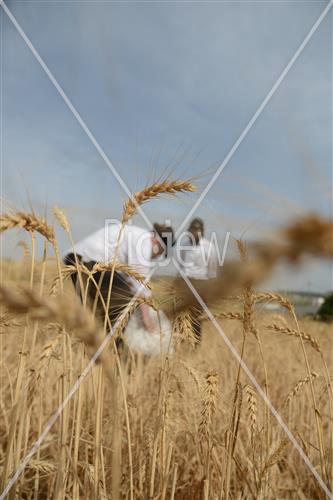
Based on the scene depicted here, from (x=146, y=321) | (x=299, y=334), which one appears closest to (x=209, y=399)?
(x=299, y=334)

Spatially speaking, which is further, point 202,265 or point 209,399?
point 209,399

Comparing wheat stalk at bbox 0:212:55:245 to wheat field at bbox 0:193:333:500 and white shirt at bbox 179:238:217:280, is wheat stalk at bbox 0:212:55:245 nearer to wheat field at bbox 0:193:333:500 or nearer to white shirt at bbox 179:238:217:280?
wheat field at bbox 0:193:333:500

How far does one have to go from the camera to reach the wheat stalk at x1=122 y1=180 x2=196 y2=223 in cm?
128

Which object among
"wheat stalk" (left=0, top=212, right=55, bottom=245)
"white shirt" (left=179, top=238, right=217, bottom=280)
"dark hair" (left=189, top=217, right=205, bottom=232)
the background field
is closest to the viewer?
A: "white shirt" (left=179, top=238, right=217, bottom=280)

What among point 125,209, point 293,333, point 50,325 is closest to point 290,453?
point 293,333

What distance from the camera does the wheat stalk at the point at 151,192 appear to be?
50.6 inches

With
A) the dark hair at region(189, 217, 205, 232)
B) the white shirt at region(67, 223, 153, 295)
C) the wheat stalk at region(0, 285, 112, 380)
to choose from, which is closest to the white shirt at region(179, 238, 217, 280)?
the wheat stalk at region(0, 285, 112, 380)

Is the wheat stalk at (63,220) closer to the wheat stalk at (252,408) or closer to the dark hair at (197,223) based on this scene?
the wheat stalk at (252,408)

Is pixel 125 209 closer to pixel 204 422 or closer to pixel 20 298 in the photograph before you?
pixel 204 422

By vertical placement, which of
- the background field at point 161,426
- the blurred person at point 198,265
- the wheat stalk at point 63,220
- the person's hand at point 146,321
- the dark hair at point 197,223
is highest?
the dark hair at point 197,223

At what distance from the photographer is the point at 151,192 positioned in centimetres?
133

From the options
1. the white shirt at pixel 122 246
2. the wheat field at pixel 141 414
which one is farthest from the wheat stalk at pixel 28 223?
the white shirt at pixel 122 246

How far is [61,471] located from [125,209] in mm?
684

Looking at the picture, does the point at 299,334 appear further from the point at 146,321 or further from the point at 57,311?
the point at 146,321
